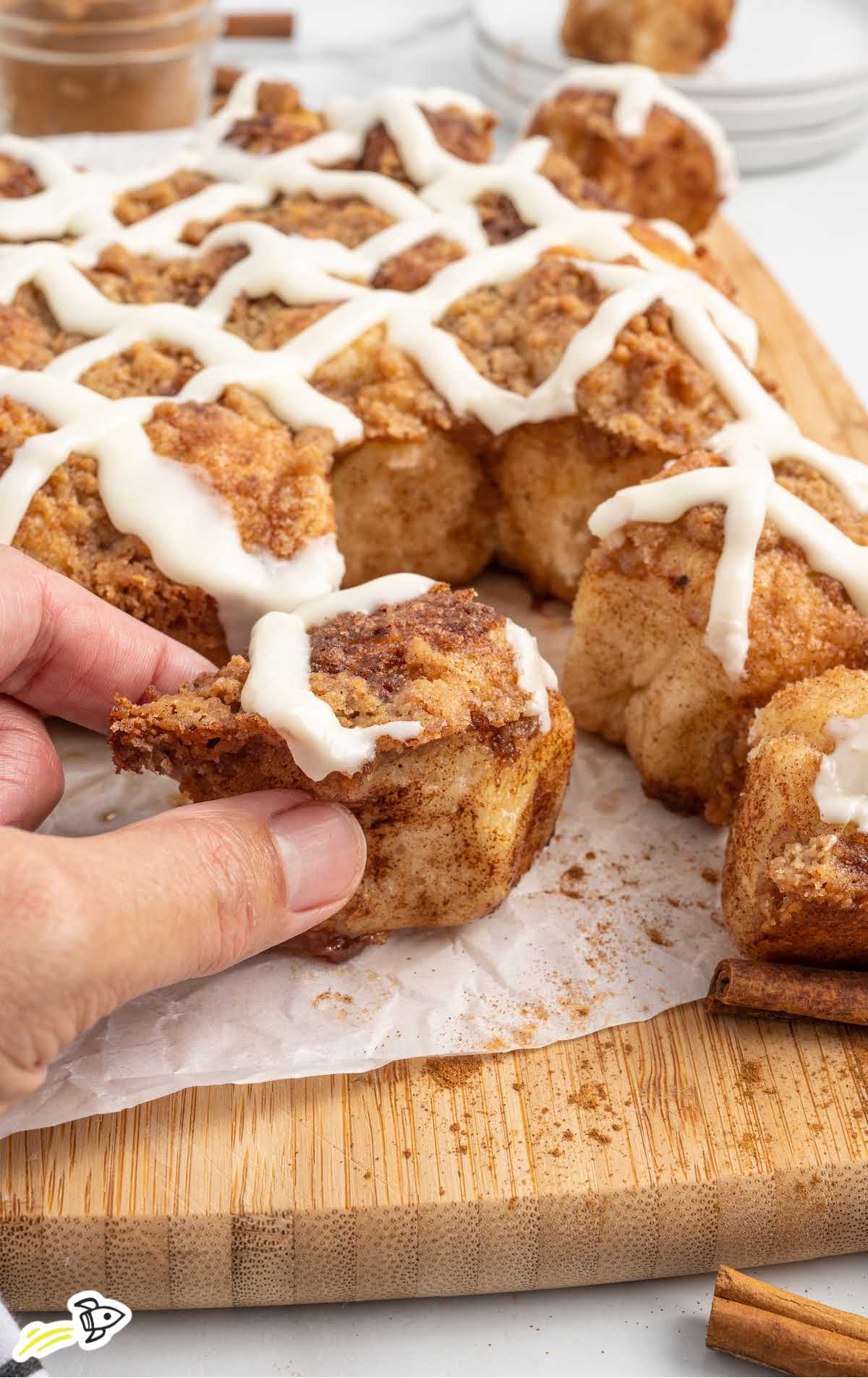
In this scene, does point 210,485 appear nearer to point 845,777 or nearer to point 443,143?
point 845,777

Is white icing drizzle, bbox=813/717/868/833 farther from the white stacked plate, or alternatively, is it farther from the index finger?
the white stacked plate

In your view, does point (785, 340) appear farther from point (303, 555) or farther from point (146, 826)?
point (146, 826)

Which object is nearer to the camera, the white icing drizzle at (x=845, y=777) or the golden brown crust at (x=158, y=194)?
the white icing drizzle at (x=845, y=777)

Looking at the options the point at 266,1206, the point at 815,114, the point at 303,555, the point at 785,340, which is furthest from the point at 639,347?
the point at 815,114

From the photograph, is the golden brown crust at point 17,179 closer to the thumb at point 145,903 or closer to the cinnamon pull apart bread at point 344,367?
the cinnamon pull apart bread at point 344,367

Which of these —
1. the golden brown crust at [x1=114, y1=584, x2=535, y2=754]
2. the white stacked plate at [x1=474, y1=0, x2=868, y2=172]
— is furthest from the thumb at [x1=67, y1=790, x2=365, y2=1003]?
the white stacked plate at [x1=474, y1=0, x2=868, y2=172]

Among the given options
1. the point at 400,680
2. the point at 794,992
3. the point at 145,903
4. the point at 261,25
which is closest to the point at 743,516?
the point at 400,680

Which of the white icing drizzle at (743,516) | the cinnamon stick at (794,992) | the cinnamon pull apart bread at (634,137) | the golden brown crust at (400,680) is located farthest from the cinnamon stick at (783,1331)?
the cinnamon pull apart bread at (634,137)
